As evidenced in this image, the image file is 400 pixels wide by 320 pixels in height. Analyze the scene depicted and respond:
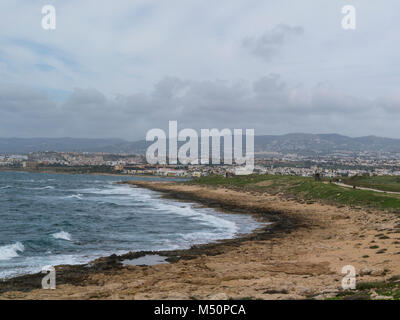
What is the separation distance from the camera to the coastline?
13.1 meters

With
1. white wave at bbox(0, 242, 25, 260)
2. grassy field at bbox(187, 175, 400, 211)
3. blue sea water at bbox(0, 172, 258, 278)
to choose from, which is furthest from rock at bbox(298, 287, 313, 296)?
grassy field at bbox(187, 175, 400, 211)

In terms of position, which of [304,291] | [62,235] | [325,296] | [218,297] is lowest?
[62,235]

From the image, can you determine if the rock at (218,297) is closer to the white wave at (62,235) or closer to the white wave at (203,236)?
the white wave at (203,236)

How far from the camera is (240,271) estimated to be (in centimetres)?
1681

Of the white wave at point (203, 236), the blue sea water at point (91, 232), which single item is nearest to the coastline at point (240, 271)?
the white wave at point (203, 236)

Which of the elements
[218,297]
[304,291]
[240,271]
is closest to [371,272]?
[304,291]

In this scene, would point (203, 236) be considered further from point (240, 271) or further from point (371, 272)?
point (371, 272)

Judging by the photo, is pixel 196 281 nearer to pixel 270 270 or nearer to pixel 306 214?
pixel 270 270

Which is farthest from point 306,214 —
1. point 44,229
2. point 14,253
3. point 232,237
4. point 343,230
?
point 14,253

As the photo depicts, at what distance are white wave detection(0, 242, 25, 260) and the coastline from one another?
486 cm

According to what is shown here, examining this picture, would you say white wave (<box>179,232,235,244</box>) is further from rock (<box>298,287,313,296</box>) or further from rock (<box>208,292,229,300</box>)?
rock (<box>208,292,229,300</box>)

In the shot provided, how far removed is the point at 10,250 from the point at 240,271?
14887 millimetres

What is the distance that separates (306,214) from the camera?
39.4m
